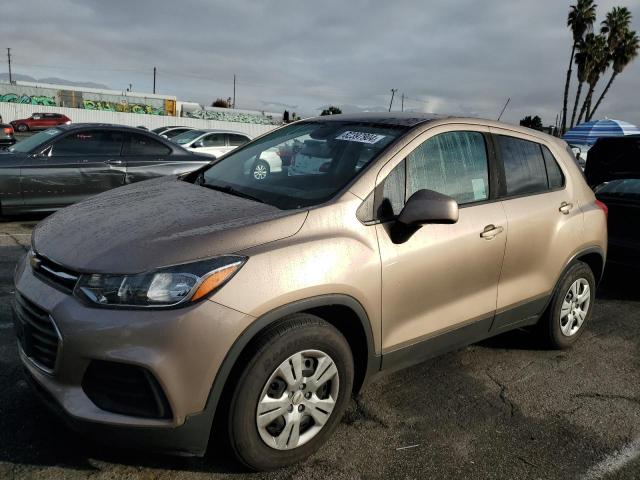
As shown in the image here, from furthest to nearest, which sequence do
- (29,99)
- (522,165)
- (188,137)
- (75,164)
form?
(29,99), (188,137), (75,164), (522,165)

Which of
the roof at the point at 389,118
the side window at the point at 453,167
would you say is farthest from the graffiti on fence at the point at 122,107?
the side window at the point at 453,167

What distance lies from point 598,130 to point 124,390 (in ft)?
79.1

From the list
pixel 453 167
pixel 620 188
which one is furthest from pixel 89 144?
pixel 620 188

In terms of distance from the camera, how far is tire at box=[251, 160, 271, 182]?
127 inches

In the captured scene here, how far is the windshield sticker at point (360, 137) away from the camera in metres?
3.09

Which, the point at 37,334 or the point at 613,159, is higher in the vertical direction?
the point at 613,159

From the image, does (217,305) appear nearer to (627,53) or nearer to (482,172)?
(482,172)

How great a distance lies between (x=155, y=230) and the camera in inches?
93.9

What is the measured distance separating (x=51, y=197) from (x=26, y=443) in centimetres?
564

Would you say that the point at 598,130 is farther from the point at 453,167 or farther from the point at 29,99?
the point at 29,99

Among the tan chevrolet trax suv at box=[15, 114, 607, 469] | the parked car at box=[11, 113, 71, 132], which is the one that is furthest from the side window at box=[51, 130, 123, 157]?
the parked car at box=[11, 113, 71, 132]

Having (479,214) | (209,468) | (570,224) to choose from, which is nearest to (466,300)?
(479,214)

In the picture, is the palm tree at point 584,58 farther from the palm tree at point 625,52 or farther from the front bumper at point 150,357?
the front bumper at point 150,357

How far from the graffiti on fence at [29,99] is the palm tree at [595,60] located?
147ft
